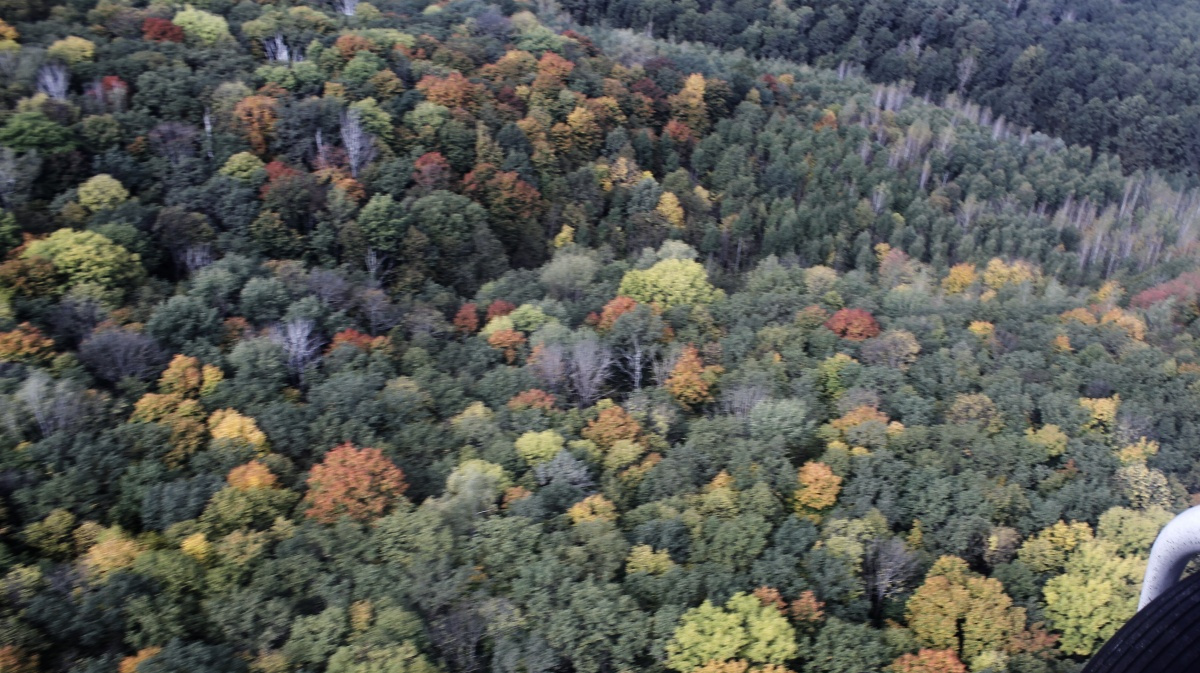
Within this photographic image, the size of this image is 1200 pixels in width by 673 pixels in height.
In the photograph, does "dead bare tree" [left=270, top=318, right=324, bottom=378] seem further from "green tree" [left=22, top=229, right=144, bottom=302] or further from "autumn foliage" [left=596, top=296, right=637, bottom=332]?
"autumn foliage" [left=596, top=296, right=637, bottom=332]

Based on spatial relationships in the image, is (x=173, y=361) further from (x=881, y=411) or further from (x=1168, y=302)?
(x=1168, y=302)

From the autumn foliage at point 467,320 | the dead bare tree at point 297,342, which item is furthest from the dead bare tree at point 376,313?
the dead bare tree at point 297,342

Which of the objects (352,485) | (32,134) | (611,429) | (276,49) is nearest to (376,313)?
(352,485)

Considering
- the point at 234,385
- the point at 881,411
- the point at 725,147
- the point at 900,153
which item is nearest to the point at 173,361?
the point at 234,385

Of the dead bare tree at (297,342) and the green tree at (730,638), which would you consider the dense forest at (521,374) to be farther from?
the dead bare tree at (297,342)

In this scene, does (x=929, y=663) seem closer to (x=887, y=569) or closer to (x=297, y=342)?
(x=887, y=569)
